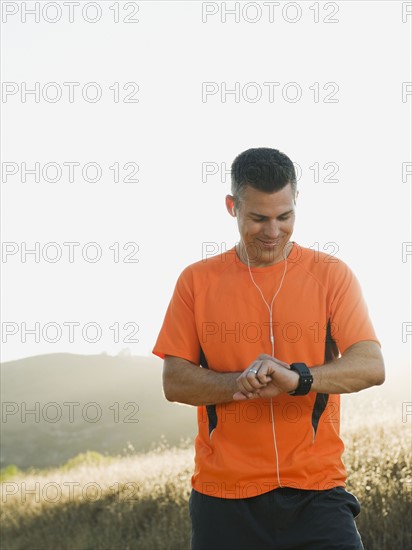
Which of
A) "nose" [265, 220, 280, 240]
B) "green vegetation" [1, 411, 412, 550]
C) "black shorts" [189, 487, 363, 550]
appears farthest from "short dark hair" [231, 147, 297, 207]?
"green vegetation" [1, 411, 412, 550]

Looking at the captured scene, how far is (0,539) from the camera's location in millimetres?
12906

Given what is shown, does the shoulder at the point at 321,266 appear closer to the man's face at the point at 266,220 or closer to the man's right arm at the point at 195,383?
the man's face at the point at 266,220

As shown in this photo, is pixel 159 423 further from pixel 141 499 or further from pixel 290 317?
pixel 290 317

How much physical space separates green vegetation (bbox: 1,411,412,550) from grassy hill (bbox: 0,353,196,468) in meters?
52.7

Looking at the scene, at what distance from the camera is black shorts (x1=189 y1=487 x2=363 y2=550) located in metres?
3.64

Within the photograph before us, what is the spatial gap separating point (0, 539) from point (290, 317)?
→ 10.5m

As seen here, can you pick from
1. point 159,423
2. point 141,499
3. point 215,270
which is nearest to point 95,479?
point 141,499

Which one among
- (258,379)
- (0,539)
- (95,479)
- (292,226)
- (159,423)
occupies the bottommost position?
(159,423)

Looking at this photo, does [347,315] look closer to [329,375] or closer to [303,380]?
[329,375]

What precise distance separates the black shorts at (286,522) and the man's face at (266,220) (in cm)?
112

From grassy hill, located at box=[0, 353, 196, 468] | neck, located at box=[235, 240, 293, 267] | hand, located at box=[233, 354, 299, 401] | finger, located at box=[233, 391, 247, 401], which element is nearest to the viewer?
hand, located at box=[233, 354, 299, 401]

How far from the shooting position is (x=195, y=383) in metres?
3.90

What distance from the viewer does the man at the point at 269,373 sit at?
3.68 m

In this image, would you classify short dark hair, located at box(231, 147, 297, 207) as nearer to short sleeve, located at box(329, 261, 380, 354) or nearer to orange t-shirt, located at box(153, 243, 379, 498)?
orange t-shirt, located at box(153, 243, 379, 498)
